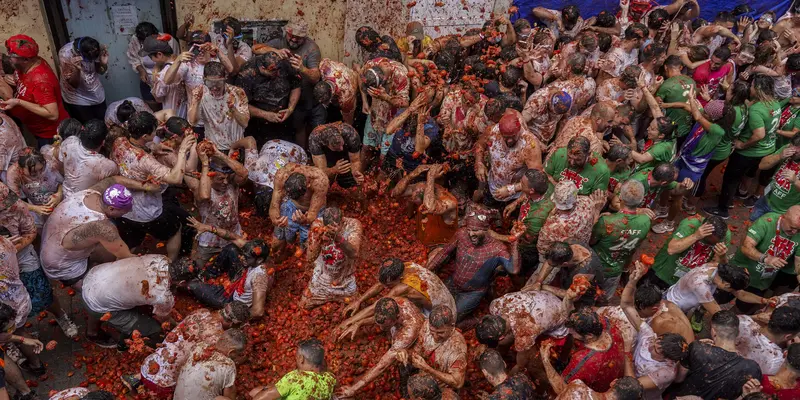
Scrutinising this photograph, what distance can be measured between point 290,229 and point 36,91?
3888 mm

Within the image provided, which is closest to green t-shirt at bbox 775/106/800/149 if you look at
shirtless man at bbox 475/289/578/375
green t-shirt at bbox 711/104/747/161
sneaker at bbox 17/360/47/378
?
green t-shirt at bbox 711/104/747/161

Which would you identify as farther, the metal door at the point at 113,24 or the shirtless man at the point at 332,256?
the metal door at the point at 113,24

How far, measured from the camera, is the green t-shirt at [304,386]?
17.9ft

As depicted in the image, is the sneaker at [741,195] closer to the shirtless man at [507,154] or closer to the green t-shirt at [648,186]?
the green t-shirt at [648,186]

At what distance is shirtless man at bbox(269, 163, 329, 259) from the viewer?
7104 millimetres

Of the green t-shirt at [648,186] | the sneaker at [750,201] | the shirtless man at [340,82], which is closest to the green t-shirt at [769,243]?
the green t-shirt at [648,186]

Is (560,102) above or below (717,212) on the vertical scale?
above

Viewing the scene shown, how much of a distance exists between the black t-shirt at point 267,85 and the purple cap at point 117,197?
2.73 meters

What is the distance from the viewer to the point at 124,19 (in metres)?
9.70

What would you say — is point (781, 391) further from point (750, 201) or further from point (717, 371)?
point (750, 201)

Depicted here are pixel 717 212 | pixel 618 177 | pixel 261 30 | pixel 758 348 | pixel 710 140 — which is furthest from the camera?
pixel 261 30

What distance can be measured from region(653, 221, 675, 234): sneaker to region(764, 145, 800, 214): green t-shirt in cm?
163

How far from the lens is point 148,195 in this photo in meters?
7.48

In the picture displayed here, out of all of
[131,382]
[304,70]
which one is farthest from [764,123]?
[131,382]
